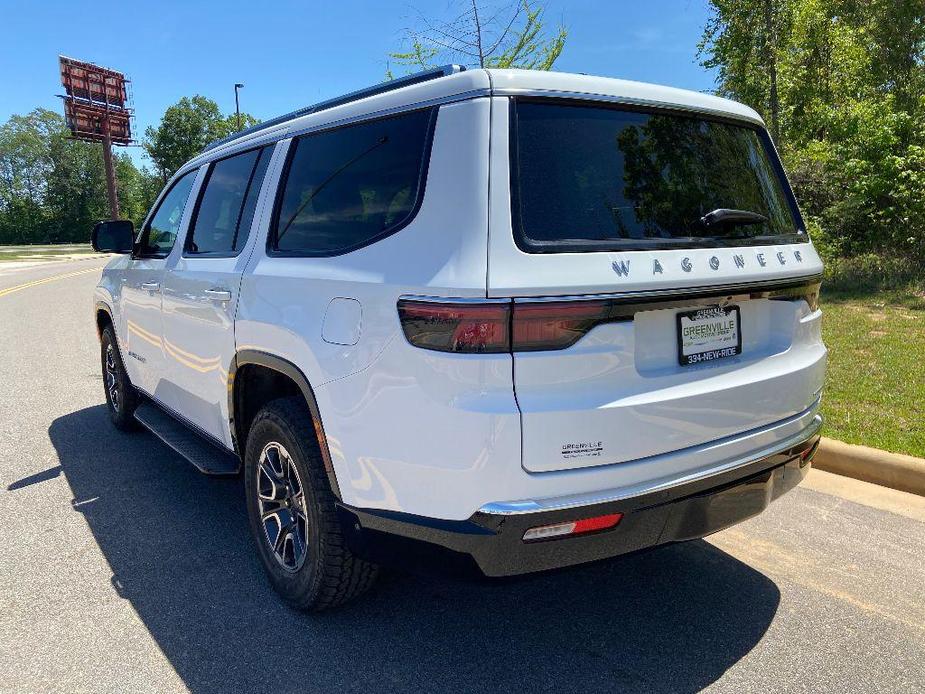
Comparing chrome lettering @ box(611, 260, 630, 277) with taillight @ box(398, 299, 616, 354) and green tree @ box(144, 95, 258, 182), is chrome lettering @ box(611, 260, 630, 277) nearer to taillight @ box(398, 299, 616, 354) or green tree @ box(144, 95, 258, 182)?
taillight @ box(398, 299, 616, 354)

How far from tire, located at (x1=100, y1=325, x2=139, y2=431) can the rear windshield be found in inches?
162

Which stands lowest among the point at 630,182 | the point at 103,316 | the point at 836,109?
the point at 103,316

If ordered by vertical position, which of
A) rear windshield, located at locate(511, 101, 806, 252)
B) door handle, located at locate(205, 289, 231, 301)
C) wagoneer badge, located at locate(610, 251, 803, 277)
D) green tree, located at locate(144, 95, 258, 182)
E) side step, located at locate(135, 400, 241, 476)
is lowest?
side step, located at locate(135, 400, 241, 476)

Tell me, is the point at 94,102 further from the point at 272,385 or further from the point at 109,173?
the point at 272,385

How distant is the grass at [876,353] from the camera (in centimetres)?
482

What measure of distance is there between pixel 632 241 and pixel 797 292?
934mm

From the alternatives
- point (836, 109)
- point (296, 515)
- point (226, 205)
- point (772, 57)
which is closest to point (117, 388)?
point (226, 205)

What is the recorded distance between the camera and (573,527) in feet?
7.28

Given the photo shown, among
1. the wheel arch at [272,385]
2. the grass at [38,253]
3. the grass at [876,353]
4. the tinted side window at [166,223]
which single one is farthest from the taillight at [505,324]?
the grass at [38,253]

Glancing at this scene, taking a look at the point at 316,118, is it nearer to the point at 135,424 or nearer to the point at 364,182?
the point at 364,182

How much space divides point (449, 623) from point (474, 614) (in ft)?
0.41

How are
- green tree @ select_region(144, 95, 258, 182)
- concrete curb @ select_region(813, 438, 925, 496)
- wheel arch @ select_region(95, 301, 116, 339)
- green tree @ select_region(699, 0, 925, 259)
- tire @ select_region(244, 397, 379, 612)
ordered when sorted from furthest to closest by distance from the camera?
green tree @ select_region(144, 95, 258, 182) → green tree @ select_region(699, 0, 925, 259) → wheel arch @ select_region(95, 301, 116, 339) → concrete curb @ select_region(813, 438, 925, 496) → tire @ select_region(244, 397, 379, 612)

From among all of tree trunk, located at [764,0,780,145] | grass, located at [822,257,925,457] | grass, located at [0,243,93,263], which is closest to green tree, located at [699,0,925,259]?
tree trunk, located at [764,0,780,145]

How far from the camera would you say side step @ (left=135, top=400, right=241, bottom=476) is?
3.54 metres
